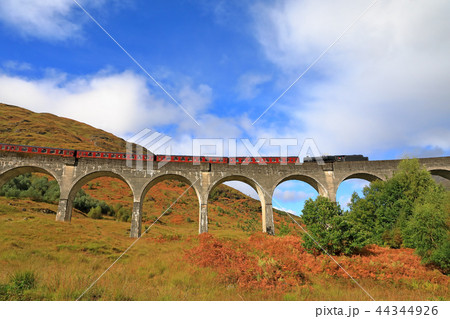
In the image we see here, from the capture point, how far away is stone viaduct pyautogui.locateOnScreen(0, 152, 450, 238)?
23609 millimetres

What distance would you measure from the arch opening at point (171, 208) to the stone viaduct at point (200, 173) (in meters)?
1.30

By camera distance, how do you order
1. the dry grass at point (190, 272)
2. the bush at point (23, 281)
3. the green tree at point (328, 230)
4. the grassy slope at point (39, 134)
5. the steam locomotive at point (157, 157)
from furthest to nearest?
the grassy slope at point (39, 134)
the steam locomotive at point (157, 157)
the green tree at point (328, 230)
the dry grass at point (190, 272)
the bush at point (23, 281)

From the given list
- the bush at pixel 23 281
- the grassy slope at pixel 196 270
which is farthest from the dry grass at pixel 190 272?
the bush at pixel 23 281


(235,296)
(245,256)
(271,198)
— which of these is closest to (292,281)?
(235,296)

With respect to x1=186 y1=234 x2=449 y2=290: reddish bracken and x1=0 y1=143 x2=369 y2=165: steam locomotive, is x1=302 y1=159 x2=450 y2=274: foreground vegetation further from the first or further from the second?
x1=0 y1=143 x2=369 y2=165: steam locomotive

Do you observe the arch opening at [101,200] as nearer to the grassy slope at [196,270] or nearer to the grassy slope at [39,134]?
the grassy slope at [196,270]

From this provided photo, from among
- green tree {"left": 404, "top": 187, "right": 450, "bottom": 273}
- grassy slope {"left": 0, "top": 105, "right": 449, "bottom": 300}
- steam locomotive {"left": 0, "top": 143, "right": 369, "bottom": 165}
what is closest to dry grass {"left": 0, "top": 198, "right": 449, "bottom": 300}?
grassy slope {"left": 0, "top": 105, "right": 449, "bottom": 300}

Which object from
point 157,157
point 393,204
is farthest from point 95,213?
point 393,204

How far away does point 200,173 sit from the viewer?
25.7 m

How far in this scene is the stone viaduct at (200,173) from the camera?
77.5ft

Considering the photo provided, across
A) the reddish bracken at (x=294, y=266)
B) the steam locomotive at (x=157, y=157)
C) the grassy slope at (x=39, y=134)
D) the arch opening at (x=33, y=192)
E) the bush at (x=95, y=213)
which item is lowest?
the reddish bracken at (x=294, y=266)

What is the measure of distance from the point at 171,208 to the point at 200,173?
26256mm

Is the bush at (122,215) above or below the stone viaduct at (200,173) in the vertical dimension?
below

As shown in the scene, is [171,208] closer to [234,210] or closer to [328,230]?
[234,210]
